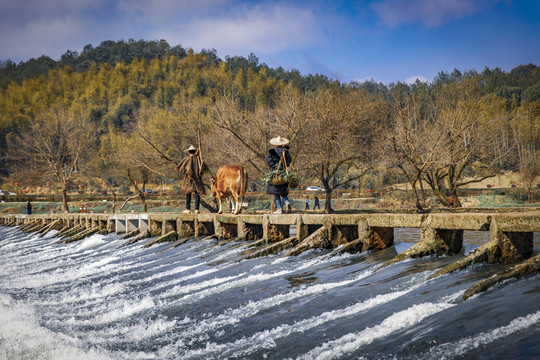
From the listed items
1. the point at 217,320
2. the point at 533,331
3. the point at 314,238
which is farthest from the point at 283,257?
the point at 533,331

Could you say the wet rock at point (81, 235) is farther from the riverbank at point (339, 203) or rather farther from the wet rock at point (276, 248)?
the wet rock at point (276, 248)

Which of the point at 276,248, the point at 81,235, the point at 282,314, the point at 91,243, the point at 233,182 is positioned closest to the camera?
the point at 282,314

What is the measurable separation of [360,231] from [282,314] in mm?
4454

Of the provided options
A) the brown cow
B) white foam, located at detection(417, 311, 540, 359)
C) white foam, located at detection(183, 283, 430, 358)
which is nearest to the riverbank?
the brown cow

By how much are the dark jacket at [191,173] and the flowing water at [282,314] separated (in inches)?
266

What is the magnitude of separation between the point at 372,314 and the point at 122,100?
610 ft

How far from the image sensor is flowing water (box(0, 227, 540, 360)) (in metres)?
5.15

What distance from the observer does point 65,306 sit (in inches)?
366

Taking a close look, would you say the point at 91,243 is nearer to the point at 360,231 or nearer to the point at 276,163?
the point at 276,163

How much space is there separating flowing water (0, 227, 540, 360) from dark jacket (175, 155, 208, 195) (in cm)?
676

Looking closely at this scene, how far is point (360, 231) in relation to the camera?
10883 mm

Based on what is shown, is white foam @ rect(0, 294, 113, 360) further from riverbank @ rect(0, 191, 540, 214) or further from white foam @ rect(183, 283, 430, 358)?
riverbank @ rect(0, 191, 540, 214)

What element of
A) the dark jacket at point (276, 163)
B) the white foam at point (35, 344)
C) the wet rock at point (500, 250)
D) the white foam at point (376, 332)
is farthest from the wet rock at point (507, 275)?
the dark jacket at point (276, 163)

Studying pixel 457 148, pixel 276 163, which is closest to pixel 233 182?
pixel 276 163
